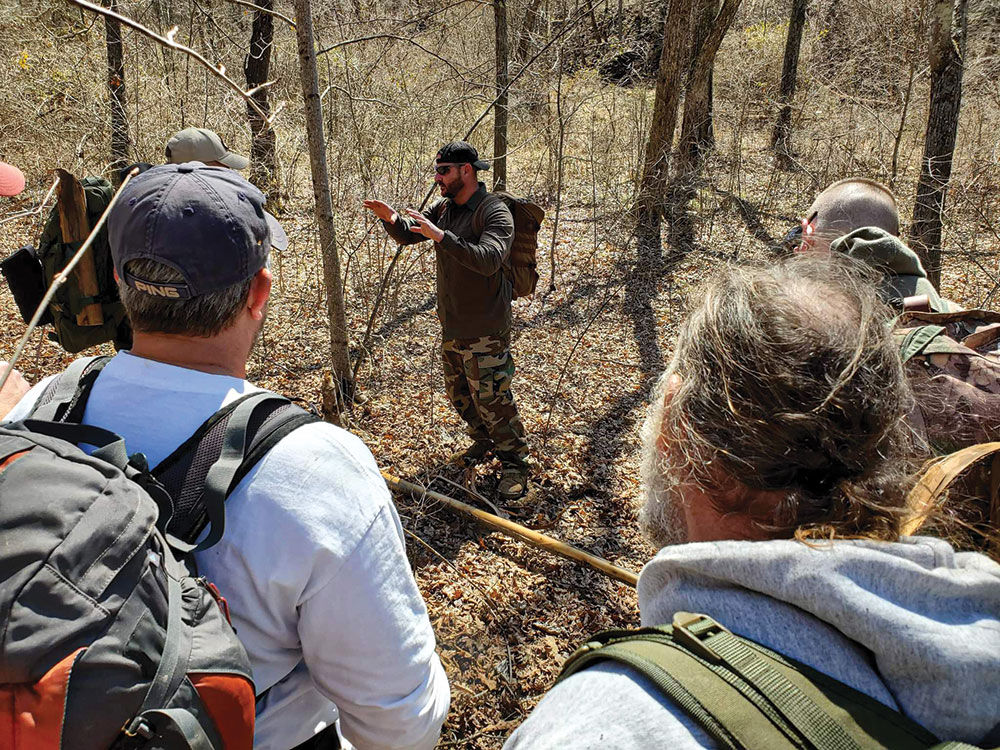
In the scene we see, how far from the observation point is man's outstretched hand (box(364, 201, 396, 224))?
3728 mm

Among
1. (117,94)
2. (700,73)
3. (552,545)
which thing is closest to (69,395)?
(552,545)

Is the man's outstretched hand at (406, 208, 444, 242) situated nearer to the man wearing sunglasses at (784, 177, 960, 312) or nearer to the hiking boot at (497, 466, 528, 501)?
the hiking boot at (497, 466, 528, 501)

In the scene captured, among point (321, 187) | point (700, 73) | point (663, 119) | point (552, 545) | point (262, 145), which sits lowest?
point (552, 545)

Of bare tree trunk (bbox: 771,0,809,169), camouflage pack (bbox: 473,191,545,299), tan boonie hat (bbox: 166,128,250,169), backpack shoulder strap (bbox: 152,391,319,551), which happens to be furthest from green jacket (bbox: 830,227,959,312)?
bare tree trunk (bbox: 771,0,809,169)

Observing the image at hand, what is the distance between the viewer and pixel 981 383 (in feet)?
6.66

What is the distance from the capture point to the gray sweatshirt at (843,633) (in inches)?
31.3

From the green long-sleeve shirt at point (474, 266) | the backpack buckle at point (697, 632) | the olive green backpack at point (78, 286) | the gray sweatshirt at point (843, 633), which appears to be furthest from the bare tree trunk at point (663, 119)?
the backpack buckle at point (697, 632)

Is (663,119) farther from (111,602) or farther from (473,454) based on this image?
(111,602)

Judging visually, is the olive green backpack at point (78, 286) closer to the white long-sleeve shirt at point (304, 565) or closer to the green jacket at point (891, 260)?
the white long-sleeve shirt at point (304, 565)

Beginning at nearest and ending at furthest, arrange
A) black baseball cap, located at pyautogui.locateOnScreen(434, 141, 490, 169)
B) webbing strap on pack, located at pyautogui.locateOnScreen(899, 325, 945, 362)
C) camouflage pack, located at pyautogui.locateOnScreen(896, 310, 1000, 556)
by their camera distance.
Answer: camouflage pack, located at pyautogui.locateOnScreen(896, 310, 1000, 556)
webbing strap on pack, located at pyautogui.locateOnScreen(899, 325, 945, 362)
black baseball cap, located at pyautogui.locateOnScreen(434, 141, 490, 169)

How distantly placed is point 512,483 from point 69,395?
11.3 feet

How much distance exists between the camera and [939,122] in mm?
6738

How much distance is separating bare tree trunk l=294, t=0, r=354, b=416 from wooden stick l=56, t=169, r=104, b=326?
1.21m

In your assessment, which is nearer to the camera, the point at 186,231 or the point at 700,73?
the point at 186,231
